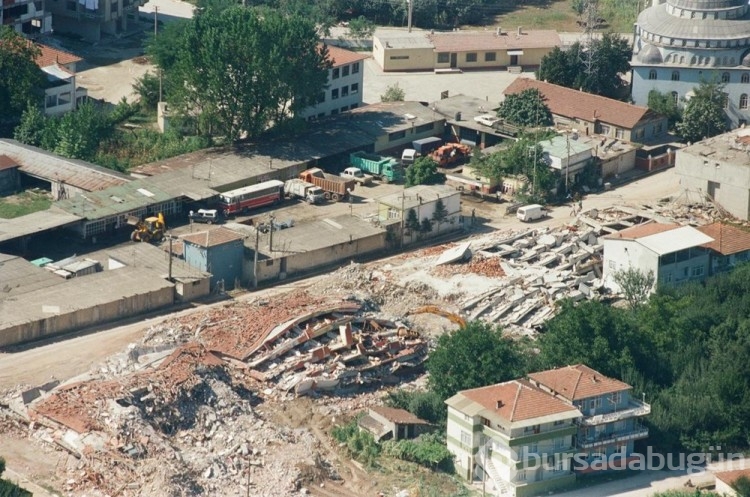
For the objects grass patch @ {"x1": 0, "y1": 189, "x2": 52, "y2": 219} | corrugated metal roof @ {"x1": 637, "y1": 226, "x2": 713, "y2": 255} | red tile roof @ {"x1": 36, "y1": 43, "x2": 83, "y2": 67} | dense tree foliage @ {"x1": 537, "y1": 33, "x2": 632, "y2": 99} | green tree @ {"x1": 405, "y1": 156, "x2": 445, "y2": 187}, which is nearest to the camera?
corrugated metal roof @ {"x1": 637, "y1": 226, "x2": 713, "y2": 255}

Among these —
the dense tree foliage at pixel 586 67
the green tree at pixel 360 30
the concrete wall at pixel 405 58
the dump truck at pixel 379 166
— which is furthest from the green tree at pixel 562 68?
the green tree at pixel 360 30

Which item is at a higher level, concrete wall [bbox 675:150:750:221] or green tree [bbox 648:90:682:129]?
green tree [bbox 648:90:682:129]

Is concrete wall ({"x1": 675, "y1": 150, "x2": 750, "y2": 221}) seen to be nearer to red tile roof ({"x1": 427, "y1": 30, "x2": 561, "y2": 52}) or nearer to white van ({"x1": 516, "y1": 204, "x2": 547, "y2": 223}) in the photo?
white van ({"x1": 516, "y1": 204, "x2": 547, "y2": 223})

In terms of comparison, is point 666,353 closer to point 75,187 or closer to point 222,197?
point 222,197

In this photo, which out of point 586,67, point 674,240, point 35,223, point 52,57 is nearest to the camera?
point 674,240

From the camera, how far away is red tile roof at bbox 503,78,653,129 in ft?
341

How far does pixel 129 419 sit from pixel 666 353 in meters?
23.1

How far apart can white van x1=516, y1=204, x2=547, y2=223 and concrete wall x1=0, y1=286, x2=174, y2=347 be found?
2110 cm

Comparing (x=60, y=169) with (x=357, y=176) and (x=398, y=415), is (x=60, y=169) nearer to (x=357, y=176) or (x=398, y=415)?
(x=357, y=176)

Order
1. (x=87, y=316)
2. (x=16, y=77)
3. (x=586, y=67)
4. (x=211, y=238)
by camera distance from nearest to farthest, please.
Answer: (x=87, y=316) → (x=211, y=238) → (x=16, y=77) → (x=586, y=67)

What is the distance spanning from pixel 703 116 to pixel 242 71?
26.5m

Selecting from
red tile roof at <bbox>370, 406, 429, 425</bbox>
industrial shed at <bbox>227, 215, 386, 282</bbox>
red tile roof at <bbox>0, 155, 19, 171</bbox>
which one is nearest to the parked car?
industrial shed at <bbox>227, 215, 386, 282</bbox>

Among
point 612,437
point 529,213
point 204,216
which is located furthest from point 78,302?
point 529,213

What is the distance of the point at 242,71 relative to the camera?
97.2 m
